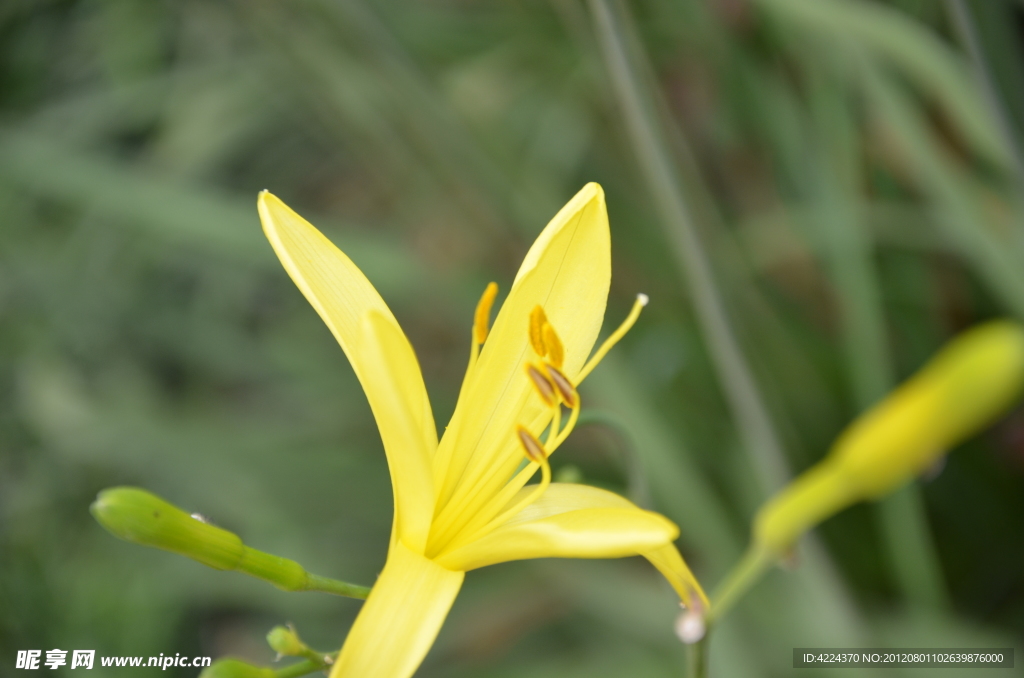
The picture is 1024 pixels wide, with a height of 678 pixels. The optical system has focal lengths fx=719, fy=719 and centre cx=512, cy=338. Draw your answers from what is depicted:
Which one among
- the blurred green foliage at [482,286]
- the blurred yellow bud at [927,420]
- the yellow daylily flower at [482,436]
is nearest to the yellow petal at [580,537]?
the yellow daylily flower at [482,436]

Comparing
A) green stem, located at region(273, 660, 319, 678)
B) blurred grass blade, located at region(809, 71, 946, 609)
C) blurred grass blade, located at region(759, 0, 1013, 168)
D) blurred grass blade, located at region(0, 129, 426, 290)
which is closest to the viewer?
green stem, located at region(273, 660, 319, 678)

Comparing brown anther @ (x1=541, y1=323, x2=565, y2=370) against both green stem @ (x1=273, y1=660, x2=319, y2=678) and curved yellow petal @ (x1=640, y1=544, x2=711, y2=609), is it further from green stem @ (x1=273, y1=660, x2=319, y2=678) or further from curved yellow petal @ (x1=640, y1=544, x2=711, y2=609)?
green stem @ (x1=273, y1=660, x2=319, y2=678)

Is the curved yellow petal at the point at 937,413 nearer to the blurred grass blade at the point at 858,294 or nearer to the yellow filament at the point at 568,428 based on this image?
the yellow filament at the point at 568,428

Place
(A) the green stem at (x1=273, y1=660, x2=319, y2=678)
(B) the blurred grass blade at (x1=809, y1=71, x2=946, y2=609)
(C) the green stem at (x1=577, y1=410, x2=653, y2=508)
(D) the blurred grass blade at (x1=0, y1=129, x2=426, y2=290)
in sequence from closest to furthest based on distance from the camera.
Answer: (A) the green stem at (x1=273, y1=660, x2=319, y2=678) → (C) the green stem at (x1=577, y1=410, x2=653, y2=508) → (B) the blurred grass blade at (x1=809, y1=71, x2=946, y2=609) → (D) the blurred grass blade at (x1=0, y1=129, x2=426, y2=290)

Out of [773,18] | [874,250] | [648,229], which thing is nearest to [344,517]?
[648,229]

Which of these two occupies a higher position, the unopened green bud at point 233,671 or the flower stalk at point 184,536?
the flower stalk at point 184,536

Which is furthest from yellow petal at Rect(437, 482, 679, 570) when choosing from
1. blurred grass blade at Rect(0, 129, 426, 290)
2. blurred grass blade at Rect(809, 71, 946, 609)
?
blurred grass blade at Rect(0, 129, 426, 290)
